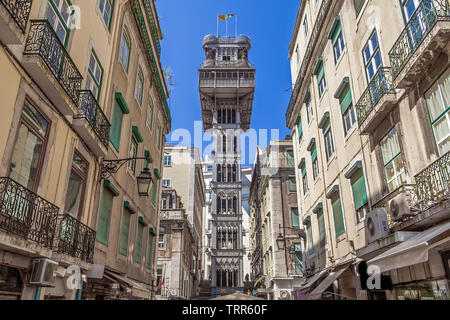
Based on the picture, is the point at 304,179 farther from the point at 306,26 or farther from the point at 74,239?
the point at 74,239

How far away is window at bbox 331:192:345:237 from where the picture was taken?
1330cm

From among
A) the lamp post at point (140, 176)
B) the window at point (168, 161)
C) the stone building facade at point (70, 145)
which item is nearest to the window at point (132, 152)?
the stone building facade at point (70, 145)

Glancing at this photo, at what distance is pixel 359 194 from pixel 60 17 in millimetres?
10395

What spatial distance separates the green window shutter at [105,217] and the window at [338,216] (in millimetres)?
8717

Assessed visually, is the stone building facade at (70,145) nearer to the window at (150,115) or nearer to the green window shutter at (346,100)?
the window at (150,115)

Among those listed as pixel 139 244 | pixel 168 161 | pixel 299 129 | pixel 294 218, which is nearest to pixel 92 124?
pixel 139 244

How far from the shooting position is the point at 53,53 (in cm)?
706

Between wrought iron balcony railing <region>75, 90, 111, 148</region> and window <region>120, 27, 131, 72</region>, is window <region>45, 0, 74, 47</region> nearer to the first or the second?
wrought iron balcony railing <region>75, 90, 111, 148</region>

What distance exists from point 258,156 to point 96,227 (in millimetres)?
32309

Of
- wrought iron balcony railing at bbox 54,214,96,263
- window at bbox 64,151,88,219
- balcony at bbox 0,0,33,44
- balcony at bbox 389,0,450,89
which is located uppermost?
balcony at bbox 389,0,450,89

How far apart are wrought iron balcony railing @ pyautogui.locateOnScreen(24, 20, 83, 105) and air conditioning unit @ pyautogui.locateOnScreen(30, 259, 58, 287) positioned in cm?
366

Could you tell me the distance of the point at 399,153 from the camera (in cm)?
902

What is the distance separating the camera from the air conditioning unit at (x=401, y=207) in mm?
7367

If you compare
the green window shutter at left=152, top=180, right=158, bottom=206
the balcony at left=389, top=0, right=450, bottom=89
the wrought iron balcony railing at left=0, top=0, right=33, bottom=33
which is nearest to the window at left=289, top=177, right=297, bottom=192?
the green window shutter at left=152, top=180, right=158, bottom=206
